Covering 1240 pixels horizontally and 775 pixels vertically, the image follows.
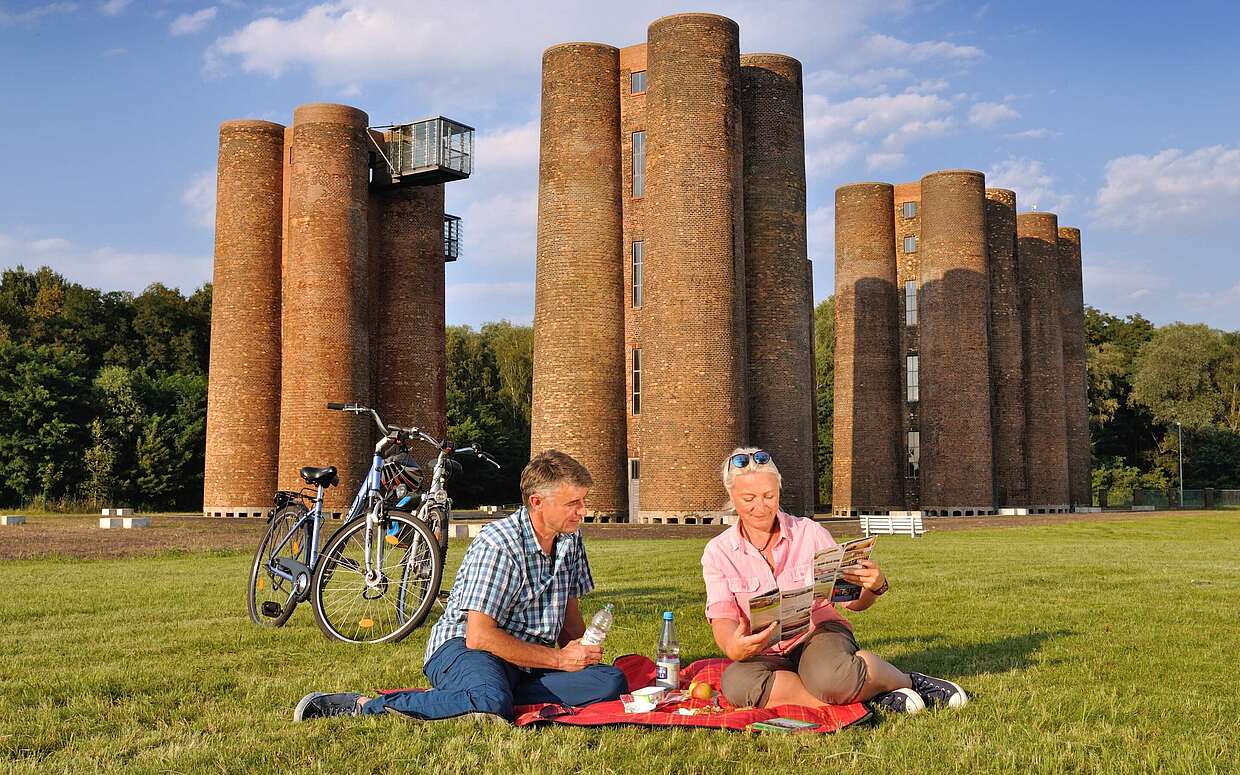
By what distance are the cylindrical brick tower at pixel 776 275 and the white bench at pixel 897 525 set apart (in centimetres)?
886

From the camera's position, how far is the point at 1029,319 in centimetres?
5669

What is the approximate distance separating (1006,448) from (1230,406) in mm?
31246

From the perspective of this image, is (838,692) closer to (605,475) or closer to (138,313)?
(605,475)

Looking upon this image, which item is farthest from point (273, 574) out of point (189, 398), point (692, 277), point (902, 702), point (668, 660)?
point (189, 398)

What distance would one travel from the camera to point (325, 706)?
5.23 m

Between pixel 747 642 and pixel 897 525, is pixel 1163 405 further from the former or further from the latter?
pixel 747 642

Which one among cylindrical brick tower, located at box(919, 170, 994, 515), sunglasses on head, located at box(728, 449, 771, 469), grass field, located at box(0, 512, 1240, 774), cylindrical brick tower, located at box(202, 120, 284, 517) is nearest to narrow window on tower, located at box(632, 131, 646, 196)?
cylindrical brick tower, located at box(202, 120, 284, 517)

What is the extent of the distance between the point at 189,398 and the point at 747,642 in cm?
5019

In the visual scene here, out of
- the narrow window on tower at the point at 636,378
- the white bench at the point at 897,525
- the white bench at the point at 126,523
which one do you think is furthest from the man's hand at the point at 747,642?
the narrow window on tower at the point at 636,378

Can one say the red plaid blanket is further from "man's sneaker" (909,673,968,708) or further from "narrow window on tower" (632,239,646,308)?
"narrow window on tower" (632,239,646,308)

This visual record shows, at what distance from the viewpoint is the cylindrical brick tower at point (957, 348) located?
50781 millimetres

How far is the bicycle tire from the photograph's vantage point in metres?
8.43

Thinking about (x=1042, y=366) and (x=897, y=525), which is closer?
(x=897, y=525)

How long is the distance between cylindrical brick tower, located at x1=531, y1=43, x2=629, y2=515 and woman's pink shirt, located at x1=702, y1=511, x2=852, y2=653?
3115 cm
